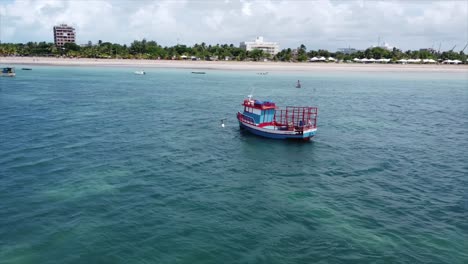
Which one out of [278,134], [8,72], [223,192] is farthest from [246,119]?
[8,72]

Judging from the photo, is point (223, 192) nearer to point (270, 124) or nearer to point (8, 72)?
point (270, 124)

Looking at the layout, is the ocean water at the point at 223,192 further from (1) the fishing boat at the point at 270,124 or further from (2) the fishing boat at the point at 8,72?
(2) the fishing boat at the point at 8,72

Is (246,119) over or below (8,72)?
below

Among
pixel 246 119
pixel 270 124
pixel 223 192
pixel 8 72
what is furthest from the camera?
pixel 8 72

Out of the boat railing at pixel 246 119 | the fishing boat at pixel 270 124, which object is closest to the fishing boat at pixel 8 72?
the boat railing at pixel 246 119

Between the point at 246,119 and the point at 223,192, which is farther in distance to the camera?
the point at 246,119

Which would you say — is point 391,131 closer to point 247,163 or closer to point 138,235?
point 247,163

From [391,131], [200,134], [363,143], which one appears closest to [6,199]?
[200,134]

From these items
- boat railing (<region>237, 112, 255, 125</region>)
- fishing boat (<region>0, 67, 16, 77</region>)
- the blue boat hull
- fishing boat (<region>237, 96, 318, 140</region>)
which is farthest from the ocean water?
fishing boat (<region>0, 67, 16, 77</region>)

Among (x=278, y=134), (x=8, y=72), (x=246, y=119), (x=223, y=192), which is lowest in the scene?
(x=223, y=192)
